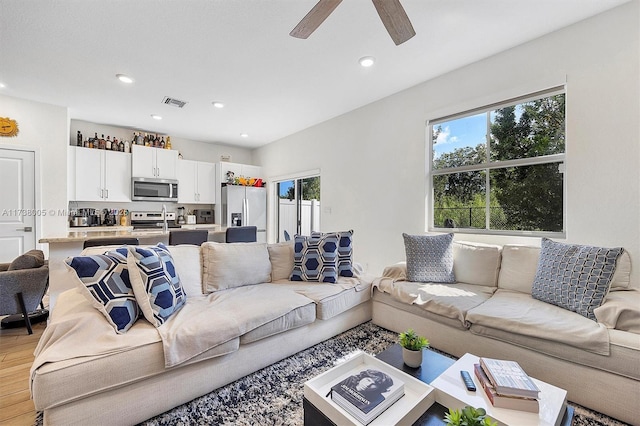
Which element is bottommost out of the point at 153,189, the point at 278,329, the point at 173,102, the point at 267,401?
the point at 267,401

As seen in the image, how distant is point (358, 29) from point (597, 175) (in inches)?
90.6

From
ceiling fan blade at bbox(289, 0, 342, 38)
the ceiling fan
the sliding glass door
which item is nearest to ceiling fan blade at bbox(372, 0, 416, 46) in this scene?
the ceiling fan

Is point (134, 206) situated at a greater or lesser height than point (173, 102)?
lesser

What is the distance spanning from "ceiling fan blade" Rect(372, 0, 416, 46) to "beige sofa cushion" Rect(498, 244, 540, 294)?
1.99 m

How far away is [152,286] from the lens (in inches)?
66.1

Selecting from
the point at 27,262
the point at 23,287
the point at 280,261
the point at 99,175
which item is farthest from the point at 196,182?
the point at 280,261

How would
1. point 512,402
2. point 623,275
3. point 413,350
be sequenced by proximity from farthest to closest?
point 623,275
point 413,350
point 512,402

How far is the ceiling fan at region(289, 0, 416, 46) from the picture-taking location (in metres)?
1.57

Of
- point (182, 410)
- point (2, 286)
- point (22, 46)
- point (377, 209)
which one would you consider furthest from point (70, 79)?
point (377, 209)

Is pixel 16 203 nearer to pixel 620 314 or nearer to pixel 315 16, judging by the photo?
pixel 315 16

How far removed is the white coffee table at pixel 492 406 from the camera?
103cm

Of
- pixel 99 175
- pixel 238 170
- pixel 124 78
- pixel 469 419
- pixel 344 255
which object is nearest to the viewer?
pixel 469 419

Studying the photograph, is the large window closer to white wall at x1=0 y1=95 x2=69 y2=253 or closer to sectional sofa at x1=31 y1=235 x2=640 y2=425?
sectional sofa at x1=31 y1=235 x2=640 y2=425

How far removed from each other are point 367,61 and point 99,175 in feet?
15.3
